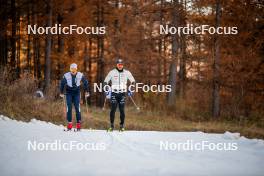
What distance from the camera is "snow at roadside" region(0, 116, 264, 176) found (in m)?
7.02

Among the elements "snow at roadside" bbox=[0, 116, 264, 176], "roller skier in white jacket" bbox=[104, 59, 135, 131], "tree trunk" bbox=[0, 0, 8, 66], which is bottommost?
"snow at roadside" bbox=[0, 116, 264, 176]

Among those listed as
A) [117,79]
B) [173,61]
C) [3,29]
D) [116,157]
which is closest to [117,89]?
[117,79]

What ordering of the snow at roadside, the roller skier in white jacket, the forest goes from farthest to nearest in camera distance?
the forest → the roller skier in white jacket → the snow at roadside

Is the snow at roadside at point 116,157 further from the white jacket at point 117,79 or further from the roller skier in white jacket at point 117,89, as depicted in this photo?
the white jacket at point 117,79

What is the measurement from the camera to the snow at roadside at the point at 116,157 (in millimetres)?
7020

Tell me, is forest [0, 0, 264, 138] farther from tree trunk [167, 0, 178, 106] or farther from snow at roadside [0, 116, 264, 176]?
snow at roadside [0, 116, 264, 176]

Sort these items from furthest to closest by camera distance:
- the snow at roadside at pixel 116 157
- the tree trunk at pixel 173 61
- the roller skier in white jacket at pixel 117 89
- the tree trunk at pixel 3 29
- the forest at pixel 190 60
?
the tree trunk at pixel 3 29
the tree trunk at pixel 173 61
the forest at pixel 190 60
the roller skier in white jacket at pixel 117 89
the snow at roadside at pixel 116 157

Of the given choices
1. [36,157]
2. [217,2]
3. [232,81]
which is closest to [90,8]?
[217,2]

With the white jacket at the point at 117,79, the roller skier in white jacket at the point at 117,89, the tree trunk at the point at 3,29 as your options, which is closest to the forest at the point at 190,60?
the roller skier in white jacket at the point at 117,89

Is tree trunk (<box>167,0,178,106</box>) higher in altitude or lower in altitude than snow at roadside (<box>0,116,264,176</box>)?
higher

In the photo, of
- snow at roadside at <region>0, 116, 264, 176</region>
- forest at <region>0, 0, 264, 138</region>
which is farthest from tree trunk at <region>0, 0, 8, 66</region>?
snow at roadside at <region>0, 116, 264, 176</region>

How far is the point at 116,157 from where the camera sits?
7.95 metres

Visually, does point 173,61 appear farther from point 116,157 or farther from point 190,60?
point 116,157

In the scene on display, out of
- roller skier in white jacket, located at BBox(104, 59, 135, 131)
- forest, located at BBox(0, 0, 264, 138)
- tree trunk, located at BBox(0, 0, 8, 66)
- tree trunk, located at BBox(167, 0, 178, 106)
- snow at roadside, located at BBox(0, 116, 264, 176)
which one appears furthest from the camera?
tree trunk, located at BBox(0, 0, 8, 66)
